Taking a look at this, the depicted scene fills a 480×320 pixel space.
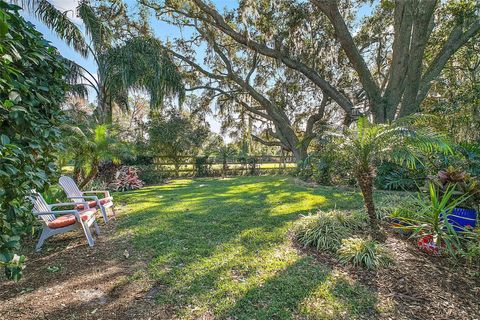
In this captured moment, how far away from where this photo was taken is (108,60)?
796cm

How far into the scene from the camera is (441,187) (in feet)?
11.4

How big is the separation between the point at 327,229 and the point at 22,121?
347 cm

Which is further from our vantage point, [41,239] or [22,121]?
[41,239]

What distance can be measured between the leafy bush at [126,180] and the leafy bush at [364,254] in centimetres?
847

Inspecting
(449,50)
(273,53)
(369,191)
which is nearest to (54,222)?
(369,191)

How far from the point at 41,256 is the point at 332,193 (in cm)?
623

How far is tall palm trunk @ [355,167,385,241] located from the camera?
3350 mm

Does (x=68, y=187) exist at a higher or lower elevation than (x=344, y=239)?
higher

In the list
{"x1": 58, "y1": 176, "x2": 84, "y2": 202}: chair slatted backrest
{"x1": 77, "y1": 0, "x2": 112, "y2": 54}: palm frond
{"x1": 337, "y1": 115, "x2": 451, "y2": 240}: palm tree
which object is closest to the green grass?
{"x1": 58, "y1": 176, "x2": 84, "y2": 202}: chair slatted backrest

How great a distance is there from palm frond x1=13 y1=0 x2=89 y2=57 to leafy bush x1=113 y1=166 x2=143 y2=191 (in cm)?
463

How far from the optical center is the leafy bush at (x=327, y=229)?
132 inches

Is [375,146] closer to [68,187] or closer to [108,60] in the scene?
[68,187]

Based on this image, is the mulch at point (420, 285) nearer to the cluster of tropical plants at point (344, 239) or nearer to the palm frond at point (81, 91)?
the cluster of tropical plants at point (344, 239)

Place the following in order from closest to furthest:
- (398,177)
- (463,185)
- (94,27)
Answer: (463,185) → (398,177) → (94,27)
